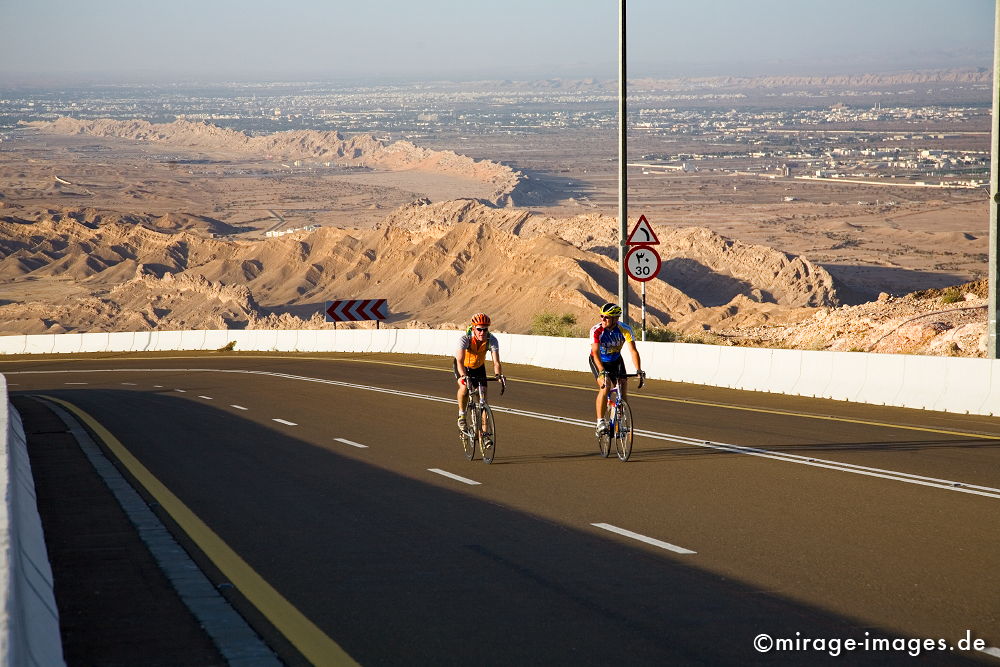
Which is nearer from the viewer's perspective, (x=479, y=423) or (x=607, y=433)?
(x=607, y=433)

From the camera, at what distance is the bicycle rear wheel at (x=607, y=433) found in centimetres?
1452

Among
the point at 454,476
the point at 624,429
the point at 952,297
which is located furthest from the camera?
the point at 952,297

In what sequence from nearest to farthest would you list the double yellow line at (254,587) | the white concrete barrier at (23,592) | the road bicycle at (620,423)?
1. the white concrete barrier at (23,592)
2. the double yellow line at (254,587)
3. the road bicycle at (620,423)

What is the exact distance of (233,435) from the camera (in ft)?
62.8

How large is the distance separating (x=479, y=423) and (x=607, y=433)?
57.4 inches

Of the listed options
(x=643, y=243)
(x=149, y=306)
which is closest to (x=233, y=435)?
(x=643, y=243)

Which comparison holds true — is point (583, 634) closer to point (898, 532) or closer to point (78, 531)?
point (898, 532)

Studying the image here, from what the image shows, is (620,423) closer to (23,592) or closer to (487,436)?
(487,436)

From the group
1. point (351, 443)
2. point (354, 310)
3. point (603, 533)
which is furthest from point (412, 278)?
point (603, 533)

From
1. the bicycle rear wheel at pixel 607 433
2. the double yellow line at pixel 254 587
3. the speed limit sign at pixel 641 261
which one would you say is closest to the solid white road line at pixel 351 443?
the double yellow line at pixel 254 587

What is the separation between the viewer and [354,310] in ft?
149

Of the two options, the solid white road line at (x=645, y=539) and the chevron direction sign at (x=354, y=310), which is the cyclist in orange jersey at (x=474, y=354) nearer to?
the solid white road line at (x=645, y=539)

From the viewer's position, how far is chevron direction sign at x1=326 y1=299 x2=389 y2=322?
45.0 metres

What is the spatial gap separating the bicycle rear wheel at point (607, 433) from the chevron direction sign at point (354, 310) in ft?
99.7
